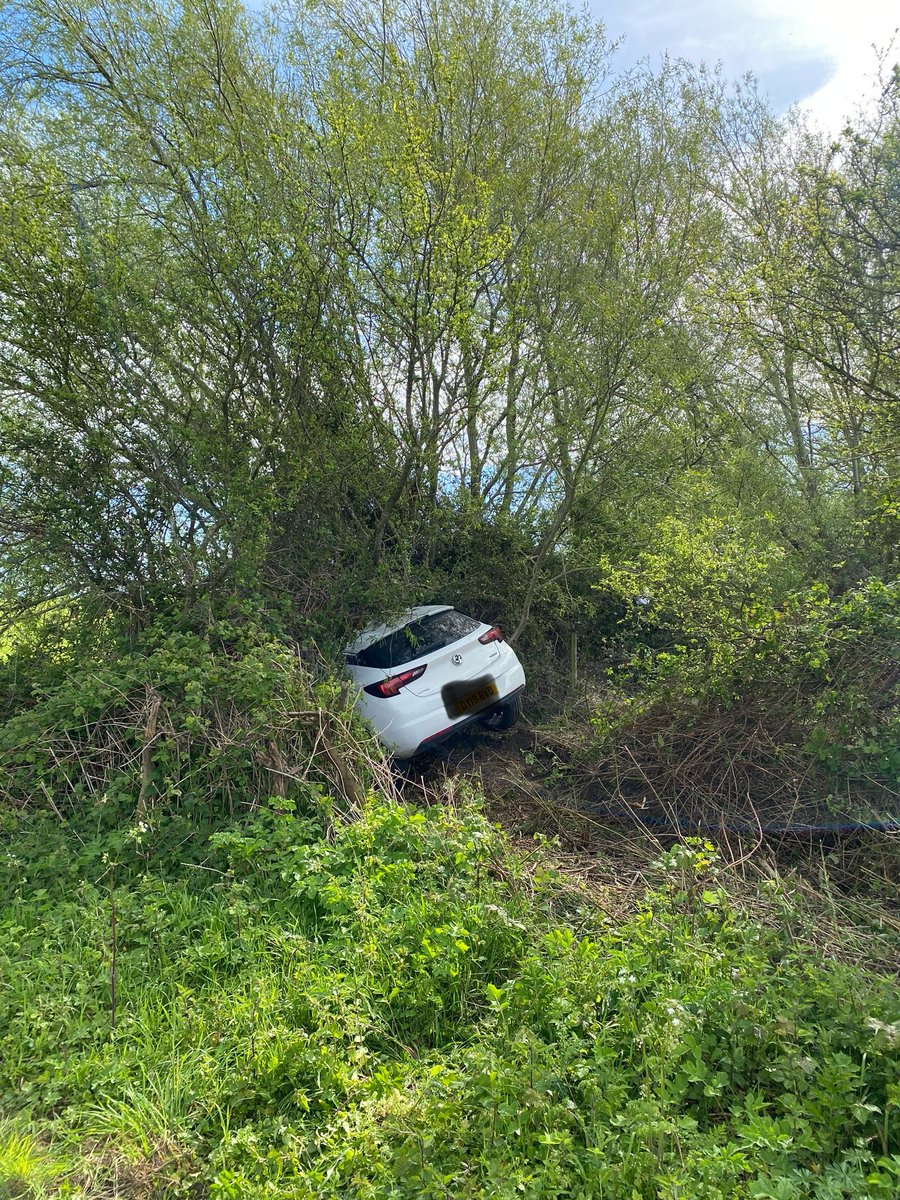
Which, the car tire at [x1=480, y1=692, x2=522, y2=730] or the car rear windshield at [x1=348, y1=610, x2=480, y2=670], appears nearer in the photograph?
the car rear windshield at [x1=348, y1=610, x2=480, y2=670]

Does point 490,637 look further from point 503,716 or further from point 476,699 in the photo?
point 503,716

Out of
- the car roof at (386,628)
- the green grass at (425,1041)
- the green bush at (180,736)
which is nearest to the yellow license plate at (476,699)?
the car roof at (386,628)

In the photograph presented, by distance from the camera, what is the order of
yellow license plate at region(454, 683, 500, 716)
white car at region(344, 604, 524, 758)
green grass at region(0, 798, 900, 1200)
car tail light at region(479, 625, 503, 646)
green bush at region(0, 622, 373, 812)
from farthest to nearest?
1. car tail light at region(479, 625, 503, 646)
2. yellow license plate at region(454, 683, 500, 716)
3. white car at region(344, 604, 524, 758)
4. green bush at region(0, 622, 373, 812)
5. green grass at region(0, 798, 900, 1200)

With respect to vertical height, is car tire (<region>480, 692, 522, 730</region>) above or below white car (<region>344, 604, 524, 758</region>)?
below

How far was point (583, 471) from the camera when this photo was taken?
8477mm

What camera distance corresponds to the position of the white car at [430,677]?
5.89 metres

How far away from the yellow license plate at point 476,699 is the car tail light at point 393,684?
495 millimetres

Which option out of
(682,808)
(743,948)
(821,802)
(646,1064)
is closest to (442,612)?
(682,808)

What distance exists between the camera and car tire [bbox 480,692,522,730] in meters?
6.66

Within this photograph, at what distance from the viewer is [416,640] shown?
6.48 metres

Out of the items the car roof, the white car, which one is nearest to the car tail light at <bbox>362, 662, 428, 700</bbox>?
the white car

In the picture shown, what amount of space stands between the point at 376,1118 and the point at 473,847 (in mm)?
1645

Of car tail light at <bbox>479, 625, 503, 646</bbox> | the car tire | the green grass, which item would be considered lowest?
the green grass

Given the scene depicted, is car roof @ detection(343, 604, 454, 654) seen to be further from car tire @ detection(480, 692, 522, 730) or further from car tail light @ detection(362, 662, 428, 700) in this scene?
car tire @ detection(480, 692, 522, 730)
